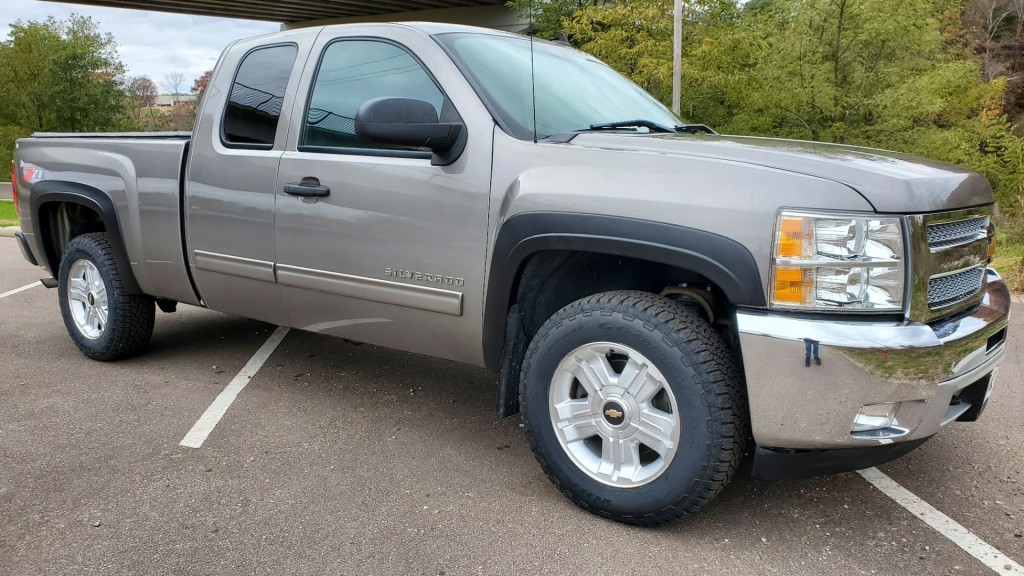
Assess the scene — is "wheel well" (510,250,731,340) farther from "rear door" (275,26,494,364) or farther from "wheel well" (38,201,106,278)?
"wheel well" (38,201,106,278)

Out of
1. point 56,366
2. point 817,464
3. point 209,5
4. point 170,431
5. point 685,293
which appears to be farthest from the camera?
point 209,5

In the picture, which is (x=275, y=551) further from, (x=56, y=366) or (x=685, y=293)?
(x=56, y=366)

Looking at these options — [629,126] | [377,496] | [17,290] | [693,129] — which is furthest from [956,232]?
[17,290]

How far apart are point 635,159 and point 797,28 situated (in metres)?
17.5

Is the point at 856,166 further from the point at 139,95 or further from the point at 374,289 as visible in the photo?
the point at 139,95

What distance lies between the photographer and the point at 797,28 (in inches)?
717

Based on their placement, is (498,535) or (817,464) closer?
(817,464)

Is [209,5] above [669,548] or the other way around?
above

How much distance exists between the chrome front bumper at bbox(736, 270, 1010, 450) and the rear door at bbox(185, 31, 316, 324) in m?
2.37

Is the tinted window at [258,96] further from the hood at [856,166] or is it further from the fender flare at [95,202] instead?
the hood at [856,166]

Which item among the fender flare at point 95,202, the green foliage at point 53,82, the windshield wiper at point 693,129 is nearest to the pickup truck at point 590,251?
the windshield wiper at point 693,129

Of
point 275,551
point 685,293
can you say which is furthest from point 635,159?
point 275,551

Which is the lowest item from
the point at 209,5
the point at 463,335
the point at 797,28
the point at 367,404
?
the point at 367,404

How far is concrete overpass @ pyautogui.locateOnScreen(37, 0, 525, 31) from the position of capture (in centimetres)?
2734
